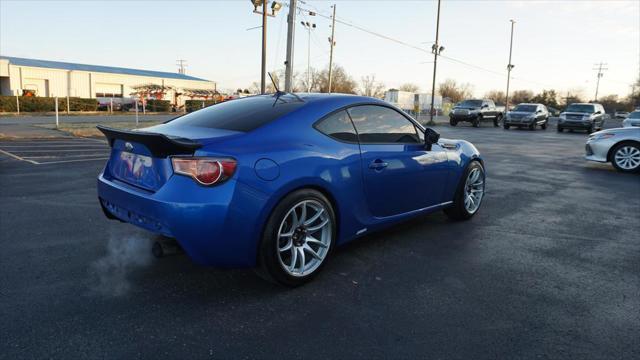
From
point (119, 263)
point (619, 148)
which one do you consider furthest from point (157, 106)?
point (119, 263)

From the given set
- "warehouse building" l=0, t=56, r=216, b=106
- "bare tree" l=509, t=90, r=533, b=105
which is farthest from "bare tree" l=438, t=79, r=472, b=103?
"warehouse building" l=0, t=56, r=216, b=106

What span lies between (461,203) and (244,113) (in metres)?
2.86

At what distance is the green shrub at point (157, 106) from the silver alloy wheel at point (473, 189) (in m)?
→ 39.2

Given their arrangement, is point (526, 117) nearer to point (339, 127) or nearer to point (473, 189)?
point (473, 189)

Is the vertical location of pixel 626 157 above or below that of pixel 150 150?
below

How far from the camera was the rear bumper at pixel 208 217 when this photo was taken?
9.37ft

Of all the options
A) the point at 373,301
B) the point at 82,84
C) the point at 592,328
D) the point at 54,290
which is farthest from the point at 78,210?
the point at 82,84

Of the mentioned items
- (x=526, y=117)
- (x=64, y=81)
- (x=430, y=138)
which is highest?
(x=64, y=81)

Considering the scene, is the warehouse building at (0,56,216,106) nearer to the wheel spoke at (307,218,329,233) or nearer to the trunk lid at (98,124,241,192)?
the trunk lid at (98,124,241,192)

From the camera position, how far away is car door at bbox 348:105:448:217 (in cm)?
392

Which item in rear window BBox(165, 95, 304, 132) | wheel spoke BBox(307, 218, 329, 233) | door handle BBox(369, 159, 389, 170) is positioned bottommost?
wheel spoke BBox(307, 218, 329, 233)

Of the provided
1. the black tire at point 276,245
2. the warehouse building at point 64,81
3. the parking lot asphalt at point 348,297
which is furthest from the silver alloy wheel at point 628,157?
the warehouse building at point 64,81

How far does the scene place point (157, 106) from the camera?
41.3m

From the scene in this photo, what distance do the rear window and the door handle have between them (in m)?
0.80
